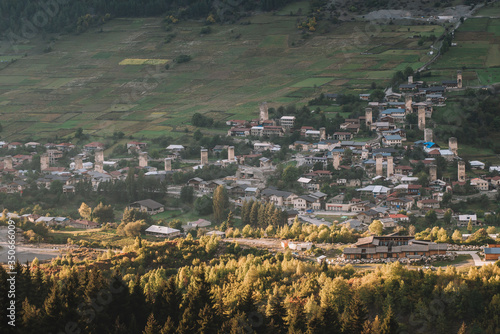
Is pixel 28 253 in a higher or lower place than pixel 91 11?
lower

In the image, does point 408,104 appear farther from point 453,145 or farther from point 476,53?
point 476,53

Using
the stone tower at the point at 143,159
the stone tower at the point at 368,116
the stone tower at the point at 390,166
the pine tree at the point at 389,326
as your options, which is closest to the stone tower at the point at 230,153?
the stone tower at the point at 143,159

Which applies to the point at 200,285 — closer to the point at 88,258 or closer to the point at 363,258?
the point at 363,258

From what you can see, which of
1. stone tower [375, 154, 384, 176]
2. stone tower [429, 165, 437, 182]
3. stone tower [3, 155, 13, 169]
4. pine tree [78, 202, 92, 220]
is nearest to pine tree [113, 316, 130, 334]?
pine tree [78, 202, 92, 220]

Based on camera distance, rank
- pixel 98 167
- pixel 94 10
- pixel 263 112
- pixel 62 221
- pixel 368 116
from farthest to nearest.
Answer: pixel 94 10 → pixel 263 112 → pixel 368 116 → pixel 98 167 → pixel 62 221

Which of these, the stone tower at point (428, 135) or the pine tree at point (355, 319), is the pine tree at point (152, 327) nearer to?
the pine tree at point (355, 319)

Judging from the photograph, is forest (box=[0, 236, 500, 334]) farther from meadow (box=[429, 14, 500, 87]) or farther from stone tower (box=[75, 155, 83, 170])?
meadow (box=[429, 14, 500, 87])

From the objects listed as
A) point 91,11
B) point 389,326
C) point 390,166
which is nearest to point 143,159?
point 390,166
